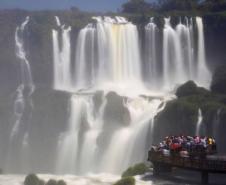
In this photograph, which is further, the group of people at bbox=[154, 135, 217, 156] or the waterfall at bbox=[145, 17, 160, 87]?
the waterfall at bbox=[145, 17, 160, 87]

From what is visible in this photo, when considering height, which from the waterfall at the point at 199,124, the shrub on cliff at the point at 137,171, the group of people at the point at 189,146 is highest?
the waterfall at the point at 199,124

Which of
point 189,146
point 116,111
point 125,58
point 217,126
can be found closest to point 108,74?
point 125,58

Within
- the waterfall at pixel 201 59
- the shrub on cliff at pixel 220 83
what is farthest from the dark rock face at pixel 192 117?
the waterfall at pixel 201 59

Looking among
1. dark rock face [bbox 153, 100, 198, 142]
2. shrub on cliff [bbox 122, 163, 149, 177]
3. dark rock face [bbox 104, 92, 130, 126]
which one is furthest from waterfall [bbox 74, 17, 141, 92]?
shrub on cliff [bbox 122, 163, 149, 177]

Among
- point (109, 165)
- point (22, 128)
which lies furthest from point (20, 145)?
point (109, 165)

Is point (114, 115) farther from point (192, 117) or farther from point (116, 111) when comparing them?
point (192, 117)

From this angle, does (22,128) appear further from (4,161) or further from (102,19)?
(102,19)

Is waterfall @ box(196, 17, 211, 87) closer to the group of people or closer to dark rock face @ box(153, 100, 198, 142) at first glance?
dark rock face @ box(153, 100, 198, 142)

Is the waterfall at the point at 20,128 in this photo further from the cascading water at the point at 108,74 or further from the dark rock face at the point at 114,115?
the dark rock face at the point at 114,115
